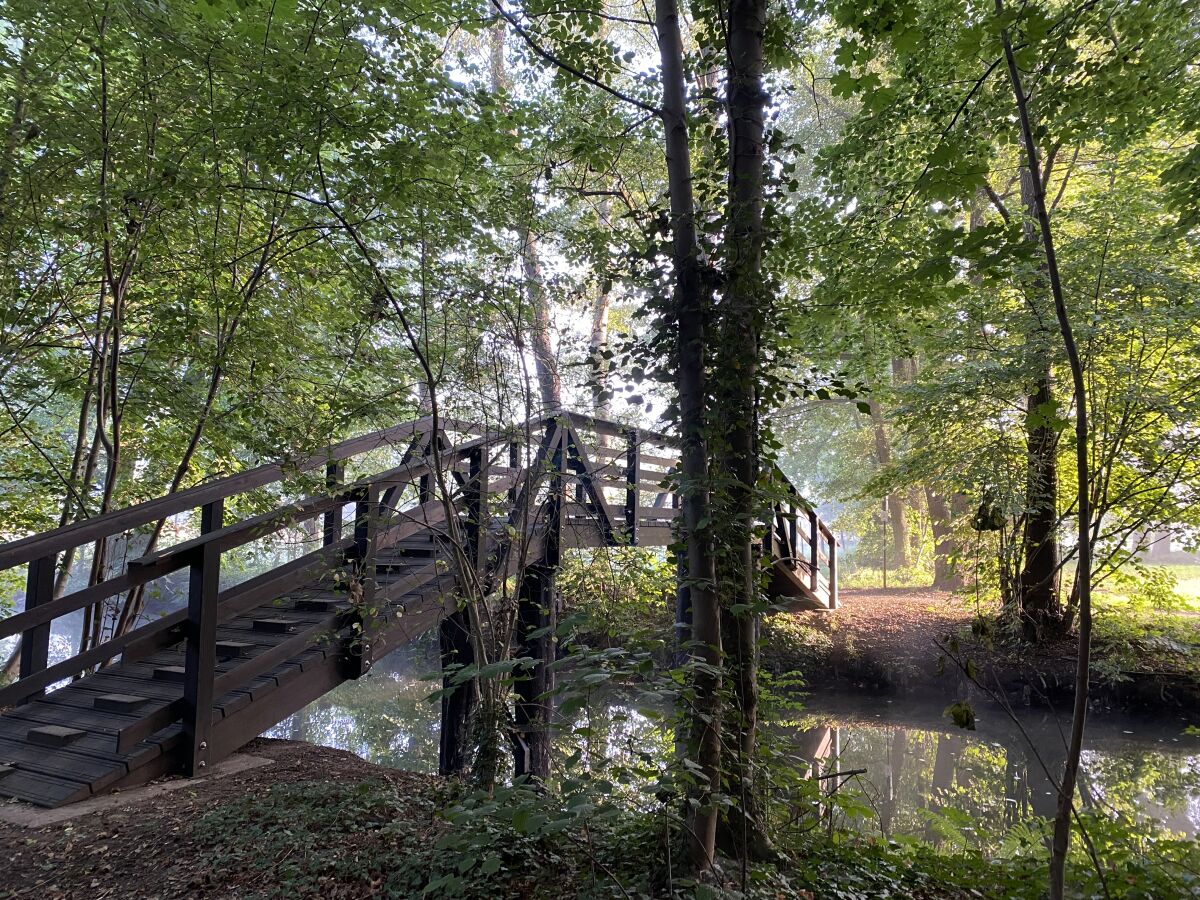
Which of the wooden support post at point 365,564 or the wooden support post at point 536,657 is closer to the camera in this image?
the wooden support post at point 365,564

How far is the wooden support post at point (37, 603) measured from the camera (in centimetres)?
342

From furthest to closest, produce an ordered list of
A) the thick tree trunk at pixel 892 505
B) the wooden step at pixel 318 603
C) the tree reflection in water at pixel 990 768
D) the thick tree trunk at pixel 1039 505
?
the thick tree trunk at pixel 892 505
the thick tree trunk at pixel 1039 505
the tree reflection in water at pixel 990 768
the wooden step at pixel 318 603

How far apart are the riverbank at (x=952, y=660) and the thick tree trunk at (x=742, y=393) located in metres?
5.29

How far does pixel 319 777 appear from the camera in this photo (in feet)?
11.4

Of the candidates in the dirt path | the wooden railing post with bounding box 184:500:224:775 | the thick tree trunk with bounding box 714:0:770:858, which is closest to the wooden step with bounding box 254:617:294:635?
the wooden railing post with bounding box 184:500:224:775

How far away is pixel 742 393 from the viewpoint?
2.39 metres

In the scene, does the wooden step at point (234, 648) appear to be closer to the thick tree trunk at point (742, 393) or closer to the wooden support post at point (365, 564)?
the wooden support post at point (365, 564)

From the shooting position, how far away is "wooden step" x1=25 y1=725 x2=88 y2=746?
3158 millimetres

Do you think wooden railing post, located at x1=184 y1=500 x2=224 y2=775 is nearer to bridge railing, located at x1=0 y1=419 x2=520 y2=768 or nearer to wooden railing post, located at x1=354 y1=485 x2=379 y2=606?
bridge railing, located at x1=0 y1=419 x2=520 y2=768

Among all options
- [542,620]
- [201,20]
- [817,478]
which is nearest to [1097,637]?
[542,620]

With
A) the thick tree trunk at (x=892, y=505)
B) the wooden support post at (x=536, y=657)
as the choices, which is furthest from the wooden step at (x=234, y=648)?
the thick tree trunk at (x=892, y=505)

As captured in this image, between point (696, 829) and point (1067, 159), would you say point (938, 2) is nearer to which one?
point (696, 829)

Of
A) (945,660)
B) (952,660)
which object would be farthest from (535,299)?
(945,660)

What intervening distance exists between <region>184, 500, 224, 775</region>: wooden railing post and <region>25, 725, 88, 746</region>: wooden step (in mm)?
477
